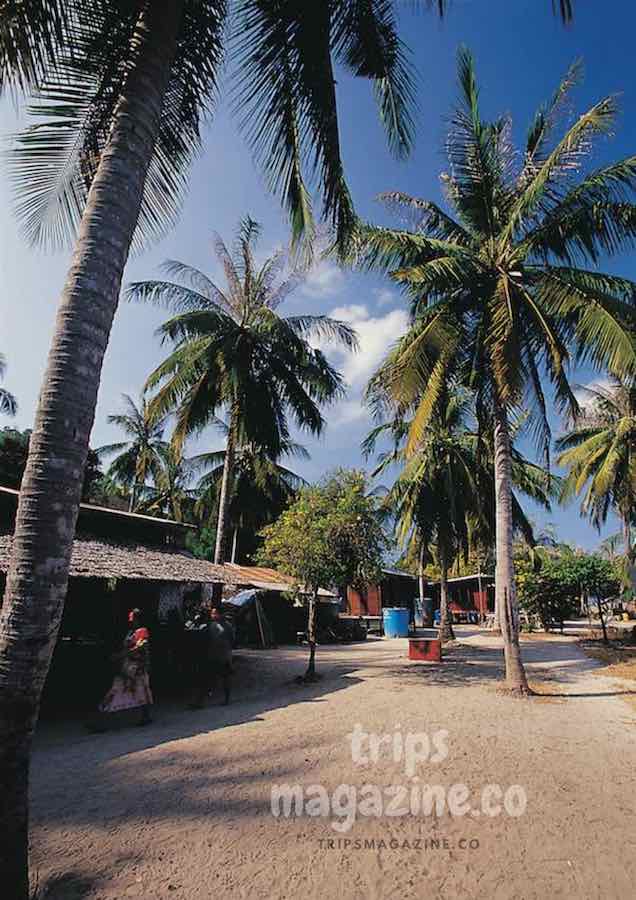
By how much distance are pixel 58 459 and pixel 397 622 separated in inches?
1005

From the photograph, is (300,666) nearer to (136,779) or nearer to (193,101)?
(136,779)

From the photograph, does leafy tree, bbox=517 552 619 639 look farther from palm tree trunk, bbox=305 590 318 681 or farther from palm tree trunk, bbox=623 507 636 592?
palm tree trunk, bbox=305 590 318 681

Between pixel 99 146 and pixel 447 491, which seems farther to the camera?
pixel 447 491

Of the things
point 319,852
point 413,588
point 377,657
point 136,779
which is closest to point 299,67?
point 319,852

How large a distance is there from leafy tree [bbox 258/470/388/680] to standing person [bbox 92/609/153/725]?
4.63 metres

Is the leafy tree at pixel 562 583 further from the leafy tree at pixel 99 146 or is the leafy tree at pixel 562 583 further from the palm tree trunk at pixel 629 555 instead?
the leafy tree at pixel 99 146

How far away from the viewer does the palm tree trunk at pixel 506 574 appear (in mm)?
10352

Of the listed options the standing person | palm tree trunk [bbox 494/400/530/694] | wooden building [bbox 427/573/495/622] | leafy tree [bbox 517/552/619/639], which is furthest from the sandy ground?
wooden building [bbox 427/573/495/622]

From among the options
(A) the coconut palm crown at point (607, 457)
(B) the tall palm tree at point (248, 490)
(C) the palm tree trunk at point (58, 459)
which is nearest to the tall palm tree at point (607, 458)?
(A) the coconut palm crown at point (607, 457)

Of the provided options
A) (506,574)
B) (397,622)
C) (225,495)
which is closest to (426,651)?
(506,574)

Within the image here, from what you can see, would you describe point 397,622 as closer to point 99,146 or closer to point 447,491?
point 447,491

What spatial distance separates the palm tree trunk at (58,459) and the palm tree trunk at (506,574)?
891 centimetres

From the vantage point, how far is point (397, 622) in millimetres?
26500

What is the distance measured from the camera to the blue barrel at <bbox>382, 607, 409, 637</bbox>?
2639 cm
